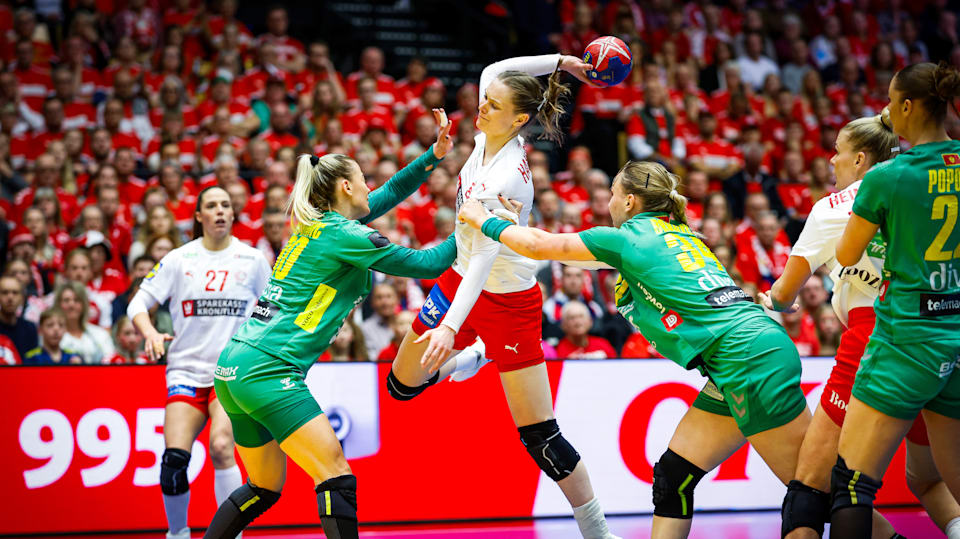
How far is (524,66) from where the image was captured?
480cm

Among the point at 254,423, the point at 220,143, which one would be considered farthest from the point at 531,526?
the point at 220,143

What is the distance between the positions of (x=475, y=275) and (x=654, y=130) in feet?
23.6

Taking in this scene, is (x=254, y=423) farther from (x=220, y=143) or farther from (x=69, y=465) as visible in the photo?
(x=220, y=143)

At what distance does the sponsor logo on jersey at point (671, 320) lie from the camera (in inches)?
149

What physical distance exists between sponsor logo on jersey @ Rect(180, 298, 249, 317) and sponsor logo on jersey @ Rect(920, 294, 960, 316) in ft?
12.0

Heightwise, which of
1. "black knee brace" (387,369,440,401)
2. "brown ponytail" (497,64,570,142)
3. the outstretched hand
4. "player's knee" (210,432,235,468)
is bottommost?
"player's knee" (210,432,235,468)

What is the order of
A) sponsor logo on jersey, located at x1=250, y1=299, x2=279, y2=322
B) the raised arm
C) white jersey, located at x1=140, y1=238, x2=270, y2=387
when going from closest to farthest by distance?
sponsor logo on jersey, located at x1=250, y1=299, x2=279, y2=322
the raised arm
white jersey, located at x1=140, y1=238, x2=270, y2=387

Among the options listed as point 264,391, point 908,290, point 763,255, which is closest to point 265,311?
point 264,391

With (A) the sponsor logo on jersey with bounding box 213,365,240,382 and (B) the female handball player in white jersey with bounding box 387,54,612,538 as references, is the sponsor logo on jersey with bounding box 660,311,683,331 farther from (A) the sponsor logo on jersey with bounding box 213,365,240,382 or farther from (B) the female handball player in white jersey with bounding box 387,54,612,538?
(A) the sponsor logo on jersey with bounding box 213,365,240,382

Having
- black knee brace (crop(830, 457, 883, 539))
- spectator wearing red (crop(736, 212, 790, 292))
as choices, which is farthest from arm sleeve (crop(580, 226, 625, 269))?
spectator wearing red (crop(736, 212, 790, 292))

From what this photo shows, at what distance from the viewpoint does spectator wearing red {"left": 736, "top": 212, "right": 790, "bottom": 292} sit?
9.60 meters

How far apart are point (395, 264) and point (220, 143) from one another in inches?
246

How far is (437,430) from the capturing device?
254 inches

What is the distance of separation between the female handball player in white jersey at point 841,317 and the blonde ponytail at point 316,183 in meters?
2.04
